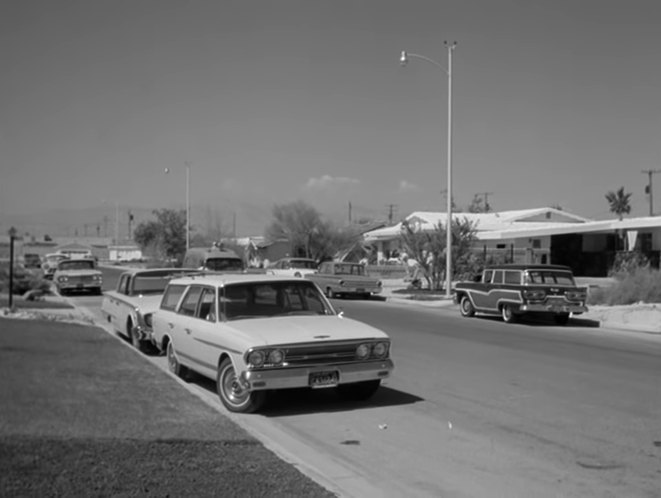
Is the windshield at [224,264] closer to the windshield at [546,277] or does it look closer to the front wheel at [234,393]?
the windshield at [546,277]

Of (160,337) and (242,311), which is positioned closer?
(242,311)

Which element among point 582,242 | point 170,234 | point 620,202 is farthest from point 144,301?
point 620,202

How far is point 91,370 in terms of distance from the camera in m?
10.6

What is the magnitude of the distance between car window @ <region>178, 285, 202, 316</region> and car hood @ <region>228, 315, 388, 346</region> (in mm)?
1318

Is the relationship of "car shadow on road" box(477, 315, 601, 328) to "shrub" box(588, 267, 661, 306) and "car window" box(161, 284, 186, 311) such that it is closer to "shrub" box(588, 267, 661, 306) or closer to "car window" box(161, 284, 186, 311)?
"shrub" box(588, 267, 661, 306)

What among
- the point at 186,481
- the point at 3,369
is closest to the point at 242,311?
the point at 3,369

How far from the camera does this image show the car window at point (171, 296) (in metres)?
11.6

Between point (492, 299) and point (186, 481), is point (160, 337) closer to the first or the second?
point (186, 481)

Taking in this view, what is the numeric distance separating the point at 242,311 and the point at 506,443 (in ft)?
12.2

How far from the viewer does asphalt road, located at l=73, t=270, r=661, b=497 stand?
20.7 ft

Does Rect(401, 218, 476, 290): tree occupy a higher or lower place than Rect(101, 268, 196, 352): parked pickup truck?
higher

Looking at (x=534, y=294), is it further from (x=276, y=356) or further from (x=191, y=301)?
(x=276, y=356)

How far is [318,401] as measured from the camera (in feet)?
31.4

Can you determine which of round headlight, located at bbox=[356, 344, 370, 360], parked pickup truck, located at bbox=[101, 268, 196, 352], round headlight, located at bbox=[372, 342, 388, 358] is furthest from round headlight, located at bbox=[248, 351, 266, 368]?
parked pickup truck, located at bbox=[101, 268, 196, 352]
